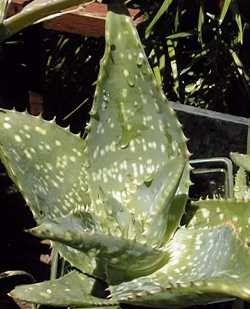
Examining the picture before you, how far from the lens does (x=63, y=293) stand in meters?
0.77

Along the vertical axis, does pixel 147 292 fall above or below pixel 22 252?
above

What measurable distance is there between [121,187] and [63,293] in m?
0.14

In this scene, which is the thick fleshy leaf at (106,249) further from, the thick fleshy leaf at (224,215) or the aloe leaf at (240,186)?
the aloe leaf at (240,186)

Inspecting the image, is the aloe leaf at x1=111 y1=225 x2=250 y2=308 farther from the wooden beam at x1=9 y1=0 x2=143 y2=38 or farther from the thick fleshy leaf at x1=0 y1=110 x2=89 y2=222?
the wooden beam at x1=9 y1=0 x2=143 y2=38

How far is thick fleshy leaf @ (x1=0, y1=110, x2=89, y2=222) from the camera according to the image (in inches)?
31.7

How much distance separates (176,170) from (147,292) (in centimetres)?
14

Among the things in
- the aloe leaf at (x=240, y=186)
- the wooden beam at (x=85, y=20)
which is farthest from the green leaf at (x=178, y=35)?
the aloe leaf at (x=240, y=186)

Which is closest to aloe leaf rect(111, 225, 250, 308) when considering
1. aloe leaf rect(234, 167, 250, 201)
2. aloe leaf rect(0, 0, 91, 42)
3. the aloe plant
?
the aloe plant

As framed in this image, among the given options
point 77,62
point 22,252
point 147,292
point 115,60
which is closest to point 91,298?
point 147,292

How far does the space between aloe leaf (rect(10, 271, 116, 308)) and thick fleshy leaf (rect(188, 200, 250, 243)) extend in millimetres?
127

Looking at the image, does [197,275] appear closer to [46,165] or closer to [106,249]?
[106,249]

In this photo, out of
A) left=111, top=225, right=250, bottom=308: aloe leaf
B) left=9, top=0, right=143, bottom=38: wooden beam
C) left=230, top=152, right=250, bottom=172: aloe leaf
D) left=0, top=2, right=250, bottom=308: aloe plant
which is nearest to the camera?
left=111, top=225, right=250, bottom=308: aloe leaf

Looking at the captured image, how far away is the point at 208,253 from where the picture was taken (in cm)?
78

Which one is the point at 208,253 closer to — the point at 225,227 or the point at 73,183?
the point at 225,227
